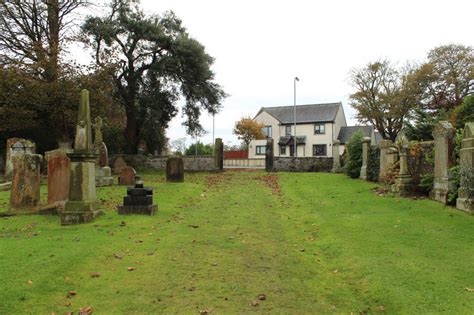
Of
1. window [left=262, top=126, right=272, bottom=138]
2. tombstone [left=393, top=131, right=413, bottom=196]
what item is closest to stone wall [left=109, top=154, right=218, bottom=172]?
tombstone [left=393, top=131, right=413, bottom=196]

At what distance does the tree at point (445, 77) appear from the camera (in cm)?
3894

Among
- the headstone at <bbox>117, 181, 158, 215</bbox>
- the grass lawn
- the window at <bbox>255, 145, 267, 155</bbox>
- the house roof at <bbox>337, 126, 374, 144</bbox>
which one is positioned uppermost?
the house roof at <bbox>337, 126, 374, 144</bbox>

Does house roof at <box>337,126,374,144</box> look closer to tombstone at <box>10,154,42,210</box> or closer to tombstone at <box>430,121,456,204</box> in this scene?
tombstone at <box>430,121,456,204</box>

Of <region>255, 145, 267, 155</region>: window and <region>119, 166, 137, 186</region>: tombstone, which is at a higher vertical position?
<region>255, 145, 267, 155</region>: window

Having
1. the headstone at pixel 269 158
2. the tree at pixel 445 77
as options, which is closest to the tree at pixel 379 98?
the tree at pixel 445 77

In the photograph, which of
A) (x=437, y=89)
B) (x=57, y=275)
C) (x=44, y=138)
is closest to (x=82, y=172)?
(x=57, y=275)

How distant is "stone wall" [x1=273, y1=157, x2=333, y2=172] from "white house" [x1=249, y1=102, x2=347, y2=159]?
77.1 feet

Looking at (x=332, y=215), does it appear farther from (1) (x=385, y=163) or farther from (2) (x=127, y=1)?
(2) (x=127, y=1)

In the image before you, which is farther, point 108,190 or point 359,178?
point 359,178

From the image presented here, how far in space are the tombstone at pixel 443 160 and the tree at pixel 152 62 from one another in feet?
71.2

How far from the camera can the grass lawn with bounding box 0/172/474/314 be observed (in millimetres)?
4719

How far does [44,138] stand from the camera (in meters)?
28.0

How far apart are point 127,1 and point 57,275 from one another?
28.9 m

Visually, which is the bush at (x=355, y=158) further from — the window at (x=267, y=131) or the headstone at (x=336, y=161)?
the window at (x=267, y=131)
